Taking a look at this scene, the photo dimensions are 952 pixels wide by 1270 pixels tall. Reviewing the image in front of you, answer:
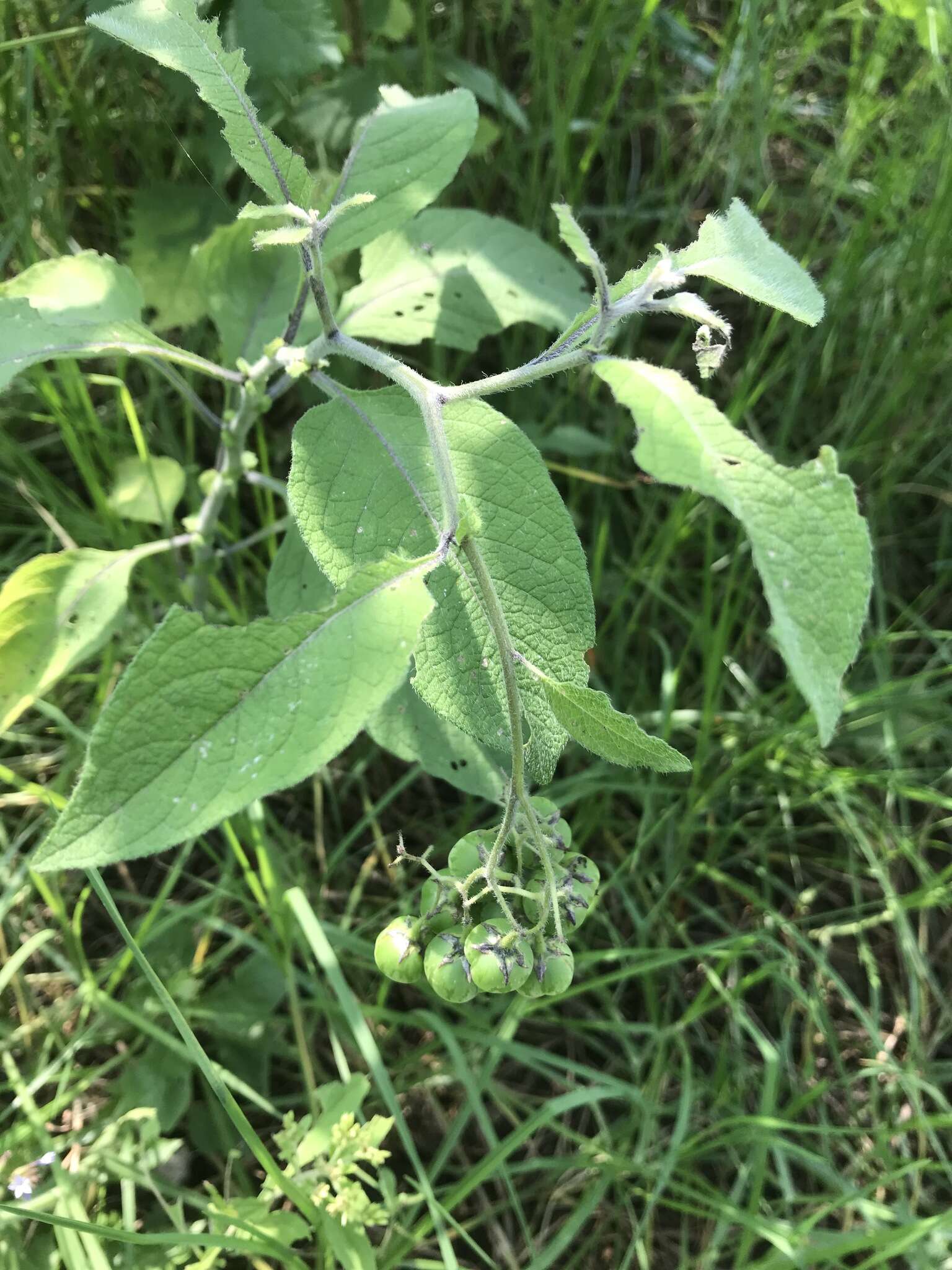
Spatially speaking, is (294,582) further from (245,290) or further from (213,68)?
(213,68)

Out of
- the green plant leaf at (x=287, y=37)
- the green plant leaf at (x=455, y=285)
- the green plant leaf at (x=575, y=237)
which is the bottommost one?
the green plant leaf at (x=455, y=285)

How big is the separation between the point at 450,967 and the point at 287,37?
1812mm

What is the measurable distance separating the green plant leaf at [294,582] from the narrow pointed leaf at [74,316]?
0.33m

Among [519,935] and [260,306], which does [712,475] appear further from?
[260,306]

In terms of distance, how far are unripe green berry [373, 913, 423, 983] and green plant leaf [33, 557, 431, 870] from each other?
436 mm

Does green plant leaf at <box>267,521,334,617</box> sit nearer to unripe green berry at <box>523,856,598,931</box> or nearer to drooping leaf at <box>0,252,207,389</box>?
drooping leaf at <box>0,252,207,389</box>

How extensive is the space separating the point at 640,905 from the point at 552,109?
77.0 inches

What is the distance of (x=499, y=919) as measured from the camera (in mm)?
1237

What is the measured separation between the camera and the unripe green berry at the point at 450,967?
1.24 metres

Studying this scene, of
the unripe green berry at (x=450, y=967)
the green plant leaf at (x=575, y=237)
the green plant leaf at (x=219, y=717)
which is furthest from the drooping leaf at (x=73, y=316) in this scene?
the unripe green berry at (x=450, y=967)

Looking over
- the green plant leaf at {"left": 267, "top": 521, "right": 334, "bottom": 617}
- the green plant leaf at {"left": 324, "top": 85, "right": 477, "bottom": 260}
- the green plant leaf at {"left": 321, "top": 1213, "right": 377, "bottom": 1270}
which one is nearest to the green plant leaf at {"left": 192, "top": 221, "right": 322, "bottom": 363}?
the green plant leaf at {"left": 324, "top": 85, "right": 477, "bottom": 260}

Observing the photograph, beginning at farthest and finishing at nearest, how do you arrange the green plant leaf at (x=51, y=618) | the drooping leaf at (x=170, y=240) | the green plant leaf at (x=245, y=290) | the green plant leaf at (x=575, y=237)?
the drooping leaf at (x=170, y=240)
the green plant leaf at (x=245, y=290)
the green plant leaf at (x=51, y=618)
the green plant leaf at (x=575, y=237)

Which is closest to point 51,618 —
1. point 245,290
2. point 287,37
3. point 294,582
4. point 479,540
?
point 294,582

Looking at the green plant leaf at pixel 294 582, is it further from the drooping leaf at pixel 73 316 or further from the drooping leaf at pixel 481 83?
the drooping leaf at pixel 481 83
